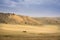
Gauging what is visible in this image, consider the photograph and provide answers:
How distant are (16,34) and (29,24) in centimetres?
28

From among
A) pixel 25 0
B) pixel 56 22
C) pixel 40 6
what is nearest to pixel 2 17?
pixel 25 0

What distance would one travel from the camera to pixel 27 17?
7.14 feet

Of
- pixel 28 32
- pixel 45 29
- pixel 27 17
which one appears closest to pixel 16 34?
pixel 28 32

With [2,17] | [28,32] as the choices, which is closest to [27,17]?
[28,32]

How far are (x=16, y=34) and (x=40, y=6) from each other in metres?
0.64

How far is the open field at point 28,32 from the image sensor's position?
83.0 inches

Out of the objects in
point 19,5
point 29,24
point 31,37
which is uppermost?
point 19,5

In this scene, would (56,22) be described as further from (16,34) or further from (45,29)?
(16,34)

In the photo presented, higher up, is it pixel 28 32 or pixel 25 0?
pixel 25 0

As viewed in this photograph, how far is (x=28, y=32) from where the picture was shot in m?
2.12

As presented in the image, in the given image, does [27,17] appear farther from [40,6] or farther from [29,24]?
[40,6]

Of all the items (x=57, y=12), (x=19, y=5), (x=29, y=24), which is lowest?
(x=29, y=24)

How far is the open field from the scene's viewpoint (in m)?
2.11

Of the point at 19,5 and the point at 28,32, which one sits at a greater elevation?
the point at 19,5
